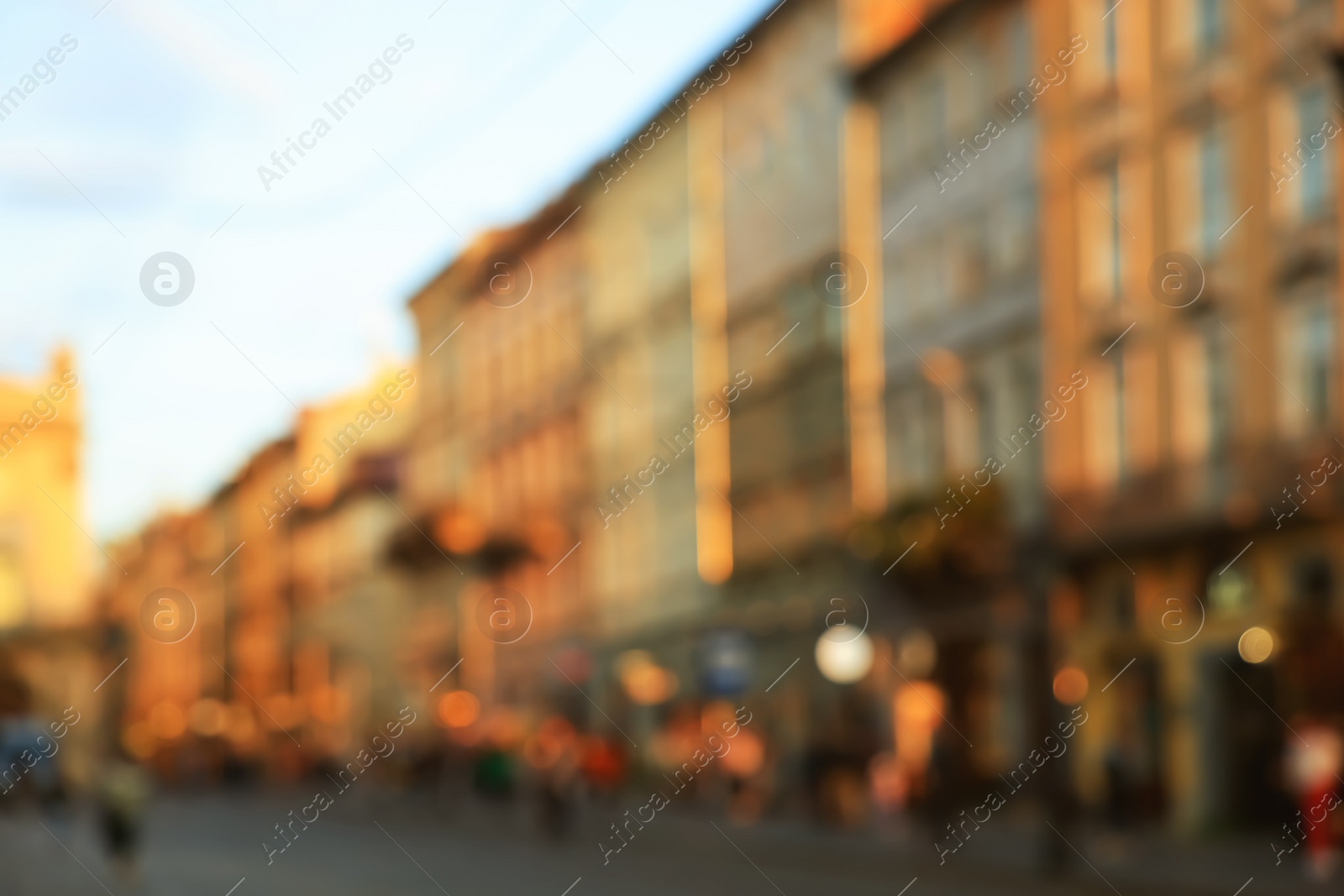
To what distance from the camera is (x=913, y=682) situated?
153ft

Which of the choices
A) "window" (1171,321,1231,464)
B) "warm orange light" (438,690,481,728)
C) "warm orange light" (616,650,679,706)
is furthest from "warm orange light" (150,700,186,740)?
"window" (1171,321,1231,464)

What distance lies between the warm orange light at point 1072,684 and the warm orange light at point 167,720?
299ft

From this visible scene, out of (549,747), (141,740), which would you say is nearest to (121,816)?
(549,747)

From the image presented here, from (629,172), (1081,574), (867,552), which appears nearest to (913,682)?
(867,552)

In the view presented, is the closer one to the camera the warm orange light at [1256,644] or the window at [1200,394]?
the warm orange light at [1256,644]

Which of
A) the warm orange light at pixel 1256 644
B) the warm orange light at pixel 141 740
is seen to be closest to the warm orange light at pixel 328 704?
the warm orange light at pixel 141 740

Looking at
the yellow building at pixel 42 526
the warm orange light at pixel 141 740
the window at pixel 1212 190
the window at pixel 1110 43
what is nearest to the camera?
the window at pixel 1212 190

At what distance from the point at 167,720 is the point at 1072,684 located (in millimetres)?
107526

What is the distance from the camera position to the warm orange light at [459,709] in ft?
247

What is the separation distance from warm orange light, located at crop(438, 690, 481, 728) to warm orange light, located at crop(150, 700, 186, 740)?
4862 centimetres

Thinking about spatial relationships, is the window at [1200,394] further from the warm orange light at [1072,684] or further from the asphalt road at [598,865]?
the asphalt road at [598,865]

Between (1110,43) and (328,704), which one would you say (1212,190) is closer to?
(1110,43)

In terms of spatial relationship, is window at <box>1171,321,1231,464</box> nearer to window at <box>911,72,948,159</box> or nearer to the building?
the building

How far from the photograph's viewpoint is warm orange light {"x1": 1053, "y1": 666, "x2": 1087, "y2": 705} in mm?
39031
